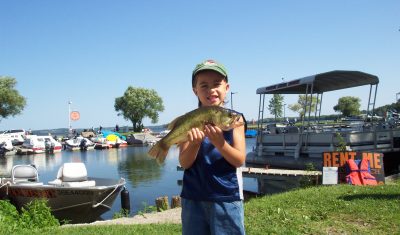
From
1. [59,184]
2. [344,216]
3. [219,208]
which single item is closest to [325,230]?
[344,216]

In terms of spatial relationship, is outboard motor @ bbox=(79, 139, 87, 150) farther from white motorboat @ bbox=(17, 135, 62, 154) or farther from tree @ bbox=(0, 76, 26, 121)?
tree @ bbox=(0, 76, 26, 121)

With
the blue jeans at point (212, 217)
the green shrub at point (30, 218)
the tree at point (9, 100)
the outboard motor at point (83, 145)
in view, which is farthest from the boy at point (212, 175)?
the tree at point (9, 100)

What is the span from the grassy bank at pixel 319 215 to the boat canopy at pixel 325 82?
28.2 feet

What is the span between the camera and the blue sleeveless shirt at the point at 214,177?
318cm

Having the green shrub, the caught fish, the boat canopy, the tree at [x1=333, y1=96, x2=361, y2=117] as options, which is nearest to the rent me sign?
the boat canopy

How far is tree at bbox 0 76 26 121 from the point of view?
78.4 m

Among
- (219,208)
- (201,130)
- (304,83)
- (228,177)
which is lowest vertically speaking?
(219,208)

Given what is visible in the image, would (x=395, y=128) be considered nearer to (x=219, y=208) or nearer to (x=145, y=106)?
(x=219, y=208)

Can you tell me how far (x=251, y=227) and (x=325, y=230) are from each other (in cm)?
132

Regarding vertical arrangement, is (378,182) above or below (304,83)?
below

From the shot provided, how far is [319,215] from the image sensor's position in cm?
841

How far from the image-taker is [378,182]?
42.0 ft

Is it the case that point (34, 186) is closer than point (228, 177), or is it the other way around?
point (228, 177)

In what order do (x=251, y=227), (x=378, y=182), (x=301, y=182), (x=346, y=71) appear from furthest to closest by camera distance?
1. (x=346, y=71)
2. (x=301, y=182)
3. (x=378, y=182)
4. (x=251, y=227)
